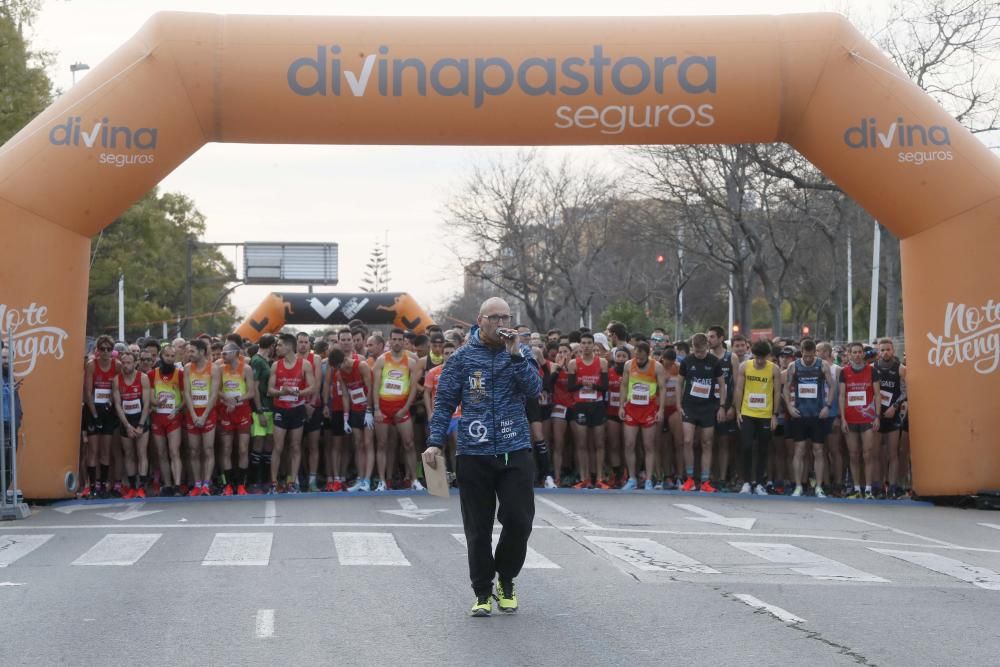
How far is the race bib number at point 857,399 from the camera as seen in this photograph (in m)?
17.0

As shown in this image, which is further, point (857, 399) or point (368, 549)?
point (857, 399)

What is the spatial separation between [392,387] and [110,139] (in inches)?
187

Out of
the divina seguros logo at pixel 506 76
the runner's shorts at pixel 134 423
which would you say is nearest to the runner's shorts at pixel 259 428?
the runner's shorts at pixel 134 423

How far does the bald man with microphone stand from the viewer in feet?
27.3

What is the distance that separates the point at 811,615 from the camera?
8047 mm

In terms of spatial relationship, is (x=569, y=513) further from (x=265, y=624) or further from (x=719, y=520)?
(x=265, y=624)

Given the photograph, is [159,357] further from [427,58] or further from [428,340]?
[427,58]

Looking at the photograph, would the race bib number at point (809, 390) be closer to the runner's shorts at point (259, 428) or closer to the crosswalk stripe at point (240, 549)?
the runner's shorts at point (259, 428)

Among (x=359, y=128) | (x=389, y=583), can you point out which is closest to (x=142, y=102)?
(x=359, y=128)

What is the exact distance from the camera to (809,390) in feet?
56.1

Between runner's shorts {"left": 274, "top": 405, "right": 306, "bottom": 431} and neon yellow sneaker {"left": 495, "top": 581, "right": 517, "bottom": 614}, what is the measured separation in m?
9.01

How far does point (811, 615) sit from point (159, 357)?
1110 centimetres

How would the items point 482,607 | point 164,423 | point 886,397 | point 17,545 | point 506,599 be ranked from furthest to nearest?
point 886,397 < point 164,423 < point 17,545 < point 506,599 < point 482,607

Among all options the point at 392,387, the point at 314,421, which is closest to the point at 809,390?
the point at 392,387
